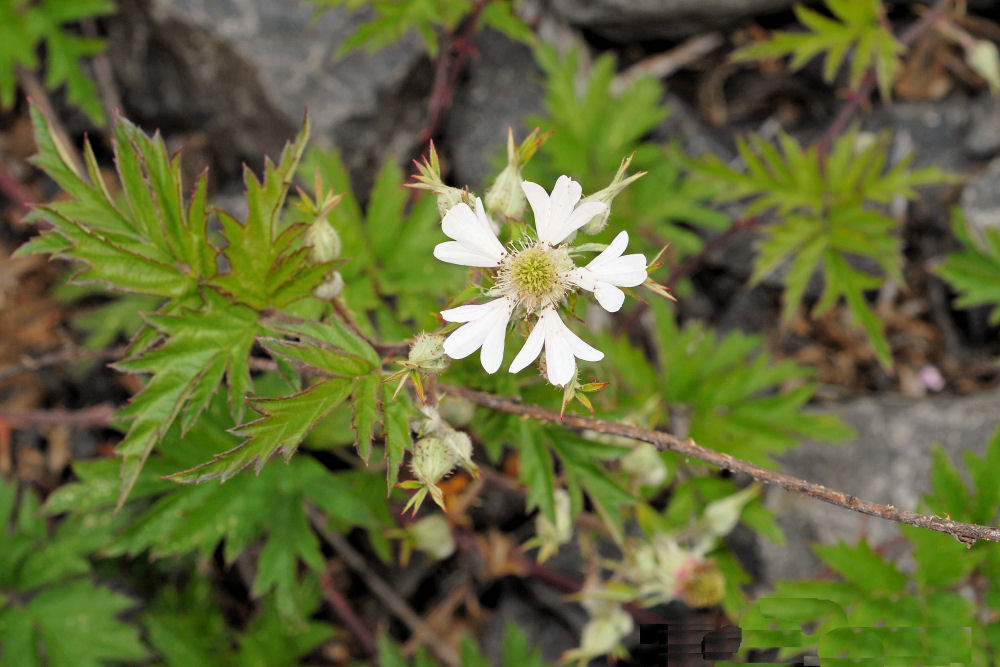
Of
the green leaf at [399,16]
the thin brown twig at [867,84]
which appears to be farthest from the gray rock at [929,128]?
the green leaf at [399,16]

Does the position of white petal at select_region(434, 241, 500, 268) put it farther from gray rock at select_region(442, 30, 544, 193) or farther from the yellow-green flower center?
gray rock at select_region(442, 30, 544, 193)

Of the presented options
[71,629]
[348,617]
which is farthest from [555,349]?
[71,629]

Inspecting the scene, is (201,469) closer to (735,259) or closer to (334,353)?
(334,353)

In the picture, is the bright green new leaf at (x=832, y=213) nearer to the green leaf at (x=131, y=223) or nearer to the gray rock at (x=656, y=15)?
the gray rock at (x=656, y=15)

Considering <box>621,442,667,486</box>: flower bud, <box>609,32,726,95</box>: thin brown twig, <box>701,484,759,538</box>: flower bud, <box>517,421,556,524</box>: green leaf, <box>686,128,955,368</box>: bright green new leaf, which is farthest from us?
<box>609,32,726,95</box>: thin brown twig

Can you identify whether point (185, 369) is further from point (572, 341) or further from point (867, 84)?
point (867, 84)

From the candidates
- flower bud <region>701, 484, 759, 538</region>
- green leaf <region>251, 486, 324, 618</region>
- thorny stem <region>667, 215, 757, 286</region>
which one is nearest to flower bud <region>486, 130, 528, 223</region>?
green leaf <region>251, 486, 324, 618</region>

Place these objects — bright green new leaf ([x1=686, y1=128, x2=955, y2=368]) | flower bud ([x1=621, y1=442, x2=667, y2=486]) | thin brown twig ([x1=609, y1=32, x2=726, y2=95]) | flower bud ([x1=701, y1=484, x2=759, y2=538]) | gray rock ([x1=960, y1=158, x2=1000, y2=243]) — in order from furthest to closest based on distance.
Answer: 1. thin brown twig ([x1=609, y1=32, x2=726, y2=95])
2. gray rock ([x1=960, y1=158, x2=1000, y2=243])
3. bright green new leaf ([x1=686, y1=128, x2=955, y2=368])
4. flower bud ([x1=701, y1=484, x2=759, y2=538])
5. flower bud ([x1=621, y1=442, x2=667, y2=486])
